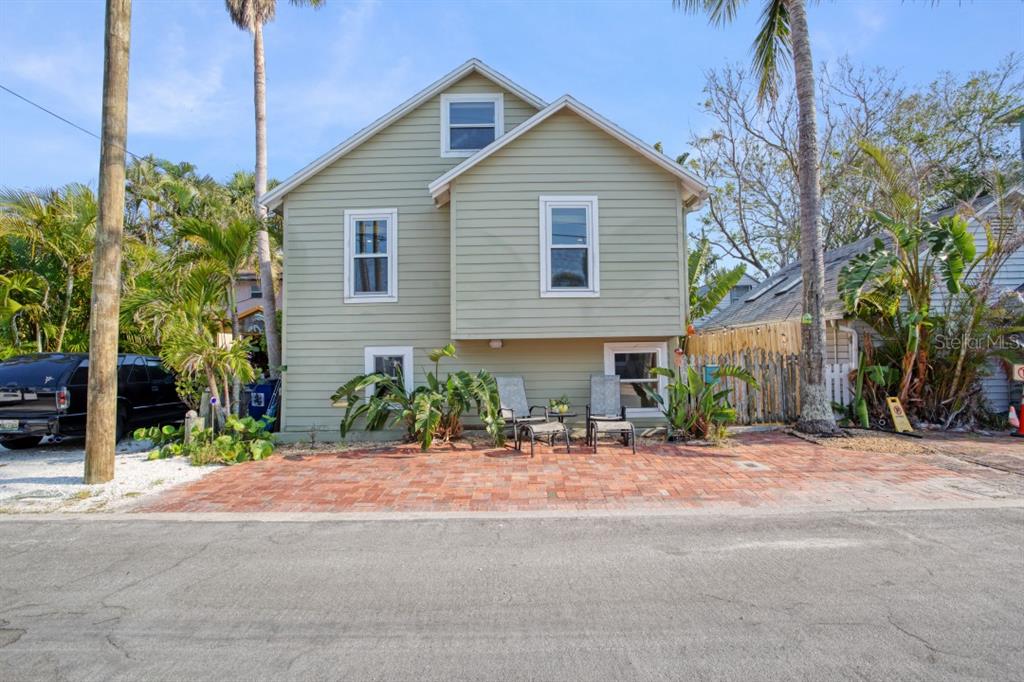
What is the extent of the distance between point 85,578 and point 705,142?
28321 millimetres

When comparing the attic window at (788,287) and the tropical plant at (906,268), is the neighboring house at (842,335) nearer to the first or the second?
the tropical plant at (906,268)

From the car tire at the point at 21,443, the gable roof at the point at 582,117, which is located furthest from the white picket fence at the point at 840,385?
the car tire at the point at 21,443

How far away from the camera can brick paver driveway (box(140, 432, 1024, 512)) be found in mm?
6422

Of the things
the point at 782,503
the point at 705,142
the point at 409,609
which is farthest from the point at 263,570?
the point at 705,142

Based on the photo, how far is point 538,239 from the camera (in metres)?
10.4

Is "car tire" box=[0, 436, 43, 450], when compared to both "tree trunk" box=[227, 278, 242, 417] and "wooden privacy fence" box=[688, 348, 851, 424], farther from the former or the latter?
"wooden privacy fence" box=[688, 348, 851, 424]

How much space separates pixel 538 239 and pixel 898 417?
7.21 m

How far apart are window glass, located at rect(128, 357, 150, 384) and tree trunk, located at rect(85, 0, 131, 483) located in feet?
11.2

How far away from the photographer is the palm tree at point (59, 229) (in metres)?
13.3

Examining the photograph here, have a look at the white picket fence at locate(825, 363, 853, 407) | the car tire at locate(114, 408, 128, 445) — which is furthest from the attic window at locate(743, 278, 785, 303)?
the car tire at locate(114, 408, 128, 445)

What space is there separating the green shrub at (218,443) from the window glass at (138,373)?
1.32m

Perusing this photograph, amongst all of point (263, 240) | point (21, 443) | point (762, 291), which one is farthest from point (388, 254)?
point (762, 291)

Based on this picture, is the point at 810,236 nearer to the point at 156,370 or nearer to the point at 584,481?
the point at 584,481

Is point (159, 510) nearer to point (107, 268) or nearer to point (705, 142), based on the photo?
point (107, 268)
